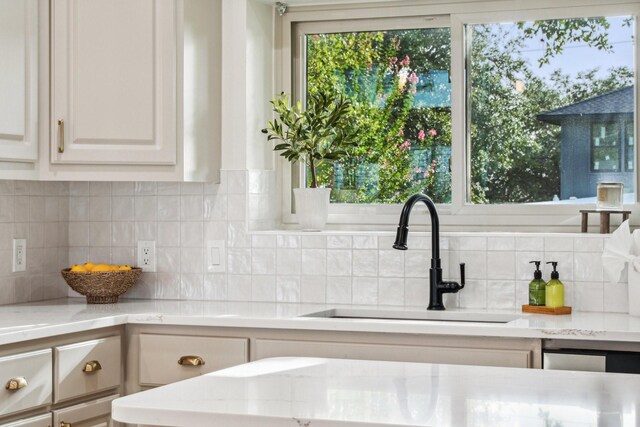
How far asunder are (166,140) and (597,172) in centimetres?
156

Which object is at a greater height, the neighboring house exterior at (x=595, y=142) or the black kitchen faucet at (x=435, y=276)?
the neighboring house exterior at (x=595, y=142)

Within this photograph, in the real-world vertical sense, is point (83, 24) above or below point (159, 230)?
above

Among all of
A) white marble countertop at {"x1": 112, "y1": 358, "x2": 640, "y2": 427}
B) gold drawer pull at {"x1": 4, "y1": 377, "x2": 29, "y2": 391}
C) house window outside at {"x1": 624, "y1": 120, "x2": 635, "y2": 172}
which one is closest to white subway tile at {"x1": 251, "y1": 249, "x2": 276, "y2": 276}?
gold drawer pull at {"x1": 4, "y1": 377, "x2": 29, "y2": 391}

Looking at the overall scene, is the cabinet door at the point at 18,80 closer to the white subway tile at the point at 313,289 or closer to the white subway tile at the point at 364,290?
the white subway tile at the point at 313,289

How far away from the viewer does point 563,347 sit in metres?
2.71

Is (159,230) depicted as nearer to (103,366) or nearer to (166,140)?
(166,140)

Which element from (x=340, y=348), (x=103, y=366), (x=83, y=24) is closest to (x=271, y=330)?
(x=340, y=348)

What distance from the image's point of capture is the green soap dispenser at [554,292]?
3.06 m

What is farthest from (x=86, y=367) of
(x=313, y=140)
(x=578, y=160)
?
(x=578, y=160)

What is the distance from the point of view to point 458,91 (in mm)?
3586

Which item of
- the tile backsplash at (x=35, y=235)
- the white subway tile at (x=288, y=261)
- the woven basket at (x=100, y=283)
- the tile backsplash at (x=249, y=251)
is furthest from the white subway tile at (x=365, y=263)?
the tile backsplash at (x=35, y=235)

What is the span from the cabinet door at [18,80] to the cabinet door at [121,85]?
0.11m

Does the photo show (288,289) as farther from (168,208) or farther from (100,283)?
(100,283)

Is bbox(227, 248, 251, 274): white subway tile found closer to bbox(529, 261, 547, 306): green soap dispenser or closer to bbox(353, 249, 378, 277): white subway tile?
bbox(353, 249, 378, 277): white subway tile
